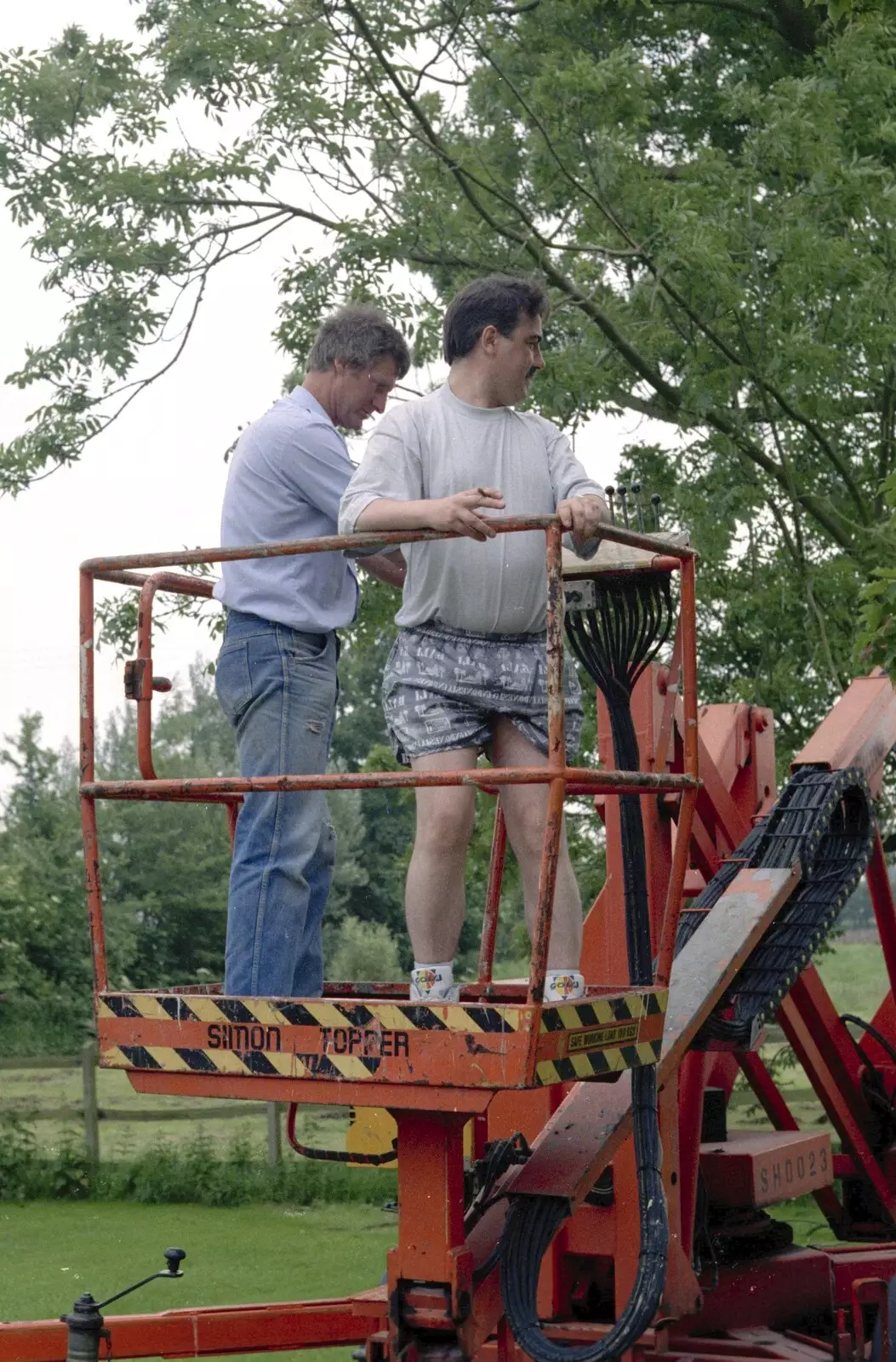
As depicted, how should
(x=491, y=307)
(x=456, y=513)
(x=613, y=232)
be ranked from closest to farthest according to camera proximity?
(x=456, y=513) < (x=491, y=307) < (x=613, y=232)

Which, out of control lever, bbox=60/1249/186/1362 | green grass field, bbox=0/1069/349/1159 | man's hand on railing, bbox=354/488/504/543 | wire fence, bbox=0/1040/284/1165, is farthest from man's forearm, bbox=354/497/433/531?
green grass field, bbox=0/1069/349/1159

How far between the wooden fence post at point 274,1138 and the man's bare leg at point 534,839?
1243cm

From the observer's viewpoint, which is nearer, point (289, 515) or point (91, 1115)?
point (289, 515)

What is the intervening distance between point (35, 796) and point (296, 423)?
71.0 ft

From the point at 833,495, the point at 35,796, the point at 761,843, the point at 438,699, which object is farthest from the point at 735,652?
the point at 35,796

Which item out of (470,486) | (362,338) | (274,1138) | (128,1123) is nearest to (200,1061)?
(470,486)

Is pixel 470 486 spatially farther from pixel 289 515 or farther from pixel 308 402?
pixel 308 402

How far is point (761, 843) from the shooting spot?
224 inches

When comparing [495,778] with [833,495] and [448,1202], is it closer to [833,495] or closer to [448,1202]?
[448,1202]

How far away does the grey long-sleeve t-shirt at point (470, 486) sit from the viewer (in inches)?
160

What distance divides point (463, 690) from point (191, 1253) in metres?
10.4

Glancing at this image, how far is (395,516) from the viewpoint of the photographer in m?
3.82

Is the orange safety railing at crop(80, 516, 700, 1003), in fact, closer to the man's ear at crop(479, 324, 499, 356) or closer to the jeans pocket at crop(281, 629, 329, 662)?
the jeans pocket at crop(281, 629, 329, 662)

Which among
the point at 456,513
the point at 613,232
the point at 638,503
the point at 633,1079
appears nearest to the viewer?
the point at 456,513
